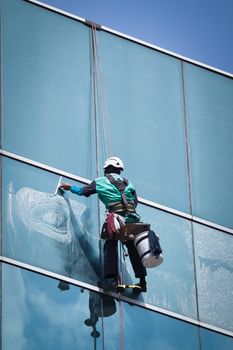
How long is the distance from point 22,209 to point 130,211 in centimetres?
134

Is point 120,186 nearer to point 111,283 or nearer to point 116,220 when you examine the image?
point 116,220

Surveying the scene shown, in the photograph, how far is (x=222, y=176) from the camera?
18969 millimetres

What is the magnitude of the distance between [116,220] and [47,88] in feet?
7.63

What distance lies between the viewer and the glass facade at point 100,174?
16250mm

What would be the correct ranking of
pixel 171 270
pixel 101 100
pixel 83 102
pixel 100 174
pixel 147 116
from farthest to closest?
1. pixel 147 116
2. pixel 101 100
3. pixel 83 102
4. pixel 100 174
5. pixel 171 270

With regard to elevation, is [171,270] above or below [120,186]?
below

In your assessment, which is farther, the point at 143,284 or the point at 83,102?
the point at 83,102

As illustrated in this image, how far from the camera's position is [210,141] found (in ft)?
62.8

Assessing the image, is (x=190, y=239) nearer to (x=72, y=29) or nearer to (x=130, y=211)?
(x=130, y=211)

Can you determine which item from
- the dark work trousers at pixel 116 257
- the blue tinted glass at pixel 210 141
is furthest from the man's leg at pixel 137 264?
the blue tinted glass at pixel 210 141

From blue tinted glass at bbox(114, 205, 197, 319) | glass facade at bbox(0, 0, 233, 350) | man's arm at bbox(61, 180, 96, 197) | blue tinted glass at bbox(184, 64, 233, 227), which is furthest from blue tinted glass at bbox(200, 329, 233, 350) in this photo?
man's arm at bbox(61, 180, 96, 197)

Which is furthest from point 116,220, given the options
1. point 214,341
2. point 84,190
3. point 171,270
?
point 214,341

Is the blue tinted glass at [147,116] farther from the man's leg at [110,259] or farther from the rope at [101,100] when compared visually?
the man's leg at [110,259]

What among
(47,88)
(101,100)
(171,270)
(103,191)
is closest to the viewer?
(103,191)
